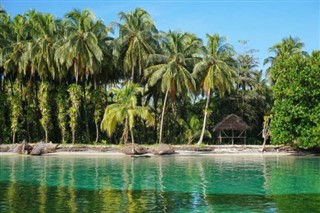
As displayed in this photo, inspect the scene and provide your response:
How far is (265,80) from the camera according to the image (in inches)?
2174

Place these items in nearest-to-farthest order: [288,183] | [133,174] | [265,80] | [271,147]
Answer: [288,183] → [133,174] → [271,147] → [265,80]

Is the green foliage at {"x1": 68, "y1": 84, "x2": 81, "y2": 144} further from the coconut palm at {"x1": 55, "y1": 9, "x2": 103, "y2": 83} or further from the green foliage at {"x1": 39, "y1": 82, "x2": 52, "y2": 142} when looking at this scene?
the green foliage at {"x1": 39, "y1": 82, "x2": 52, "y2": 142}

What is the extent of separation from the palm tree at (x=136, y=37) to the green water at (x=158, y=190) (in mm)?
21984

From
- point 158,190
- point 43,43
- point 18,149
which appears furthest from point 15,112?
point 158,190

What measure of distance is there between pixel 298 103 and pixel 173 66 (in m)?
13.1

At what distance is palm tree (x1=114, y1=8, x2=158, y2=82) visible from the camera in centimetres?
4578

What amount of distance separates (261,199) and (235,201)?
1.11 m

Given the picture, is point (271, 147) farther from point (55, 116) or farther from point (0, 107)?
point (0, 107)

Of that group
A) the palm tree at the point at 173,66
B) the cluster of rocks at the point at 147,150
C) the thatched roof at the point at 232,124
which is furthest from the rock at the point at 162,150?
the thatched roof at the point at 232,124

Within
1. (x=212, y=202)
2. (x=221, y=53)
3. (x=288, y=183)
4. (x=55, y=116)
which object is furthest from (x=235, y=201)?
(x=55, y=116)

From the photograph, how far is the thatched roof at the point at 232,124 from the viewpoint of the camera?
47219mm

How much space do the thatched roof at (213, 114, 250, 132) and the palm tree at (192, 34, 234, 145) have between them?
91.8 inches

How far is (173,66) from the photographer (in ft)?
145

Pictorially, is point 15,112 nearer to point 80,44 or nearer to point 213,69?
point 80,44
